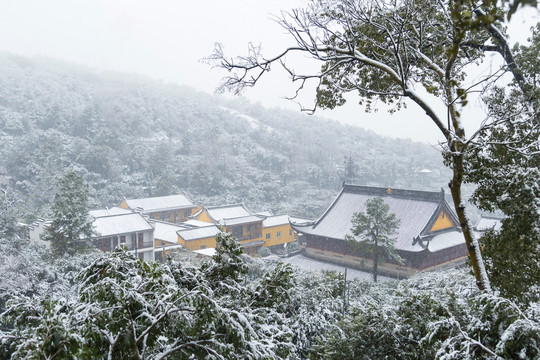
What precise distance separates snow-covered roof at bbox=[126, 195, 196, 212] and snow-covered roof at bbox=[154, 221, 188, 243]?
8.61 feet

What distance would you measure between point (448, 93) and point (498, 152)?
81cm

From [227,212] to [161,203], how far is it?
13.2 feet

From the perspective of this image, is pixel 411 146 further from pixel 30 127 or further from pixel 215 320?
pixel 215 320

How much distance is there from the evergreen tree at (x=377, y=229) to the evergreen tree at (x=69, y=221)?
24.2 ft

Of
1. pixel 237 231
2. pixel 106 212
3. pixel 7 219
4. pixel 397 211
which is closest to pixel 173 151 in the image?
pixel 106 212

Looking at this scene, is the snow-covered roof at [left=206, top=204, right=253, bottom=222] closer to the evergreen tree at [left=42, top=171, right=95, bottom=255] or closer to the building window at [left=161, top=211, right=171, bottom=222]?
the building window at [left=161, top=211, right=171, bottom=222]

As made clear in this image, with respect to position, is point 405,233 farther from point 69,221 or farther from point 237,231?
point 69,221

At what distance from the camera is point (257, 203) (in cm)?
2944

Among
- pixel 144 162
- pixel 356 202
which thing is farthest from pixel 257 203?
pixel 356 202

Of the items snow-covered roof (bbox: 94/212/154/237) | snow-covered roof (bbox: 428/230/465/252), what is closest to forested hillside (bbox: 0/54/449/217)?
snow-covered roof (bbox: 94/212/154/237)

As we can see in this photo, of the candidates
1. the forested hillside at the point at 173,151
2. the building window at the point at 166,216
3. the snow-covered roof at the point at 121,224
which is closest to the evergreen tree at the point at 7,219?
the snow-covered roof at the point at 121,224

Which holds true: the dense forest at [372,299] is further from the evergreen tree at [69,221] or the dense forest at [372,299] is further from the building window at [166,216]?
the building window at [166,216]

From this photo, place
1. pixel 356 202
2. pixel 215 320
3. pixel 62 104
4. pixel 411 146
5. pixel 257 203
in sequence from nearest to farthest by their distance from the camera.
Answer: pixel 215 320, pixel 356 202, pixel 257 203, pixel 62 104, pixel 411 146

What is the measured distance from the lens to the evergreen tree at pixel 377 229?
12.4 meters
